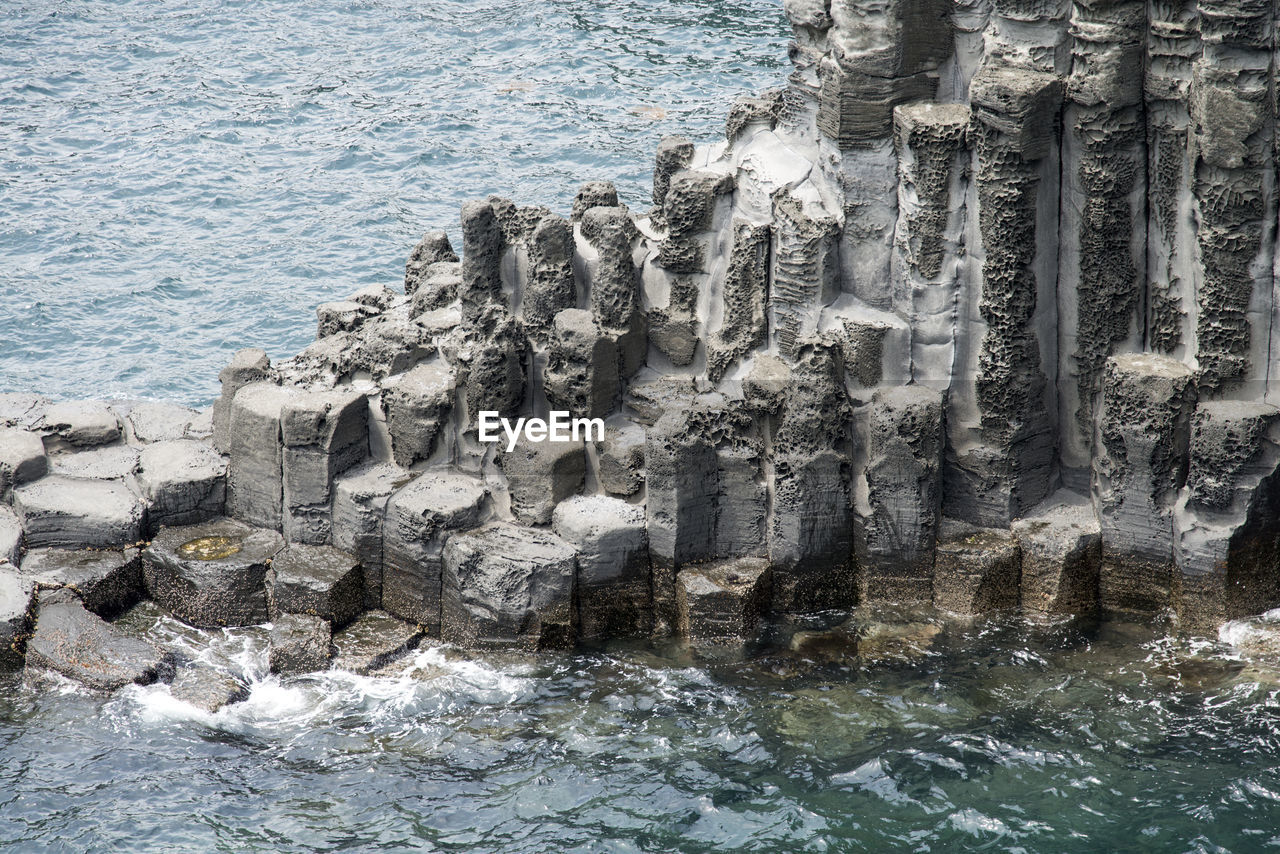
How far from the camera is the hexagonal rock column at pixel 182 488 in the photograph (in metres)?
A: 13.8

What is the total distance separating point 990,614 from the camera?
12.5 m

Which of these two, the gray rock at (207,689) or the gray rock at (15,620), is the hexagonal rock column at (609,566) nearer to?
the gray rock at (207,689)

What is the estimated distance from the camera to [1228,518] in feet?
38.5

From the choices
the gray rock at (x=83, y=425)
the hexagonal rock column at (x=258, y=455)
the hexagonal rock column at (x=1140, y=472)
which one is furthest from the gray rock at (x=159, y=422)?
the hexagonal rock column at (x=1140, y=472)

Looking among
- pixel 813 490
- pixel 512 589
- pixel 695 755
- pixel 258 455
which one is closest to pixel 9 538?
pixel 258 455

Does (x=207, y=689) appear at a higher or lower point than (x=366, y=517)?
lower

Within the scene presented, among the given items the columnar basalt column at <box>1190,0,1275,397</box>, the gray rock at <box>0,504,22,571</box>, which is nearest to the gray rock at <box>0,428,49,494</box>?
the gray rock at <box>0,504,22,571</box>

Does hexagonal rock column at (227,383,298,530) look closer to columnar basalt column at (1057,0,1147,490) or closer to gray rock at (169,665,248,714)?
gray rock at (169,665,248,714)

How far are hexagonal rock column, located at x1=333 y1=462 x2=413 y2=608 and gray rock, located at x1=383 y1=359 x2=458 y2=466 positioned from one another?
27 centimetres

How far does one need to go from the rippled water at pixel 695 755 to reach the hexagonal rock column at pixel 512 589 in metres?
0.26

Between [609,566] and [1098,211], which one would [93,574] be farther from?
[1098,211]

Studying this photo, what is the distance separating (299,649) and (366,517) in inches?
53.4

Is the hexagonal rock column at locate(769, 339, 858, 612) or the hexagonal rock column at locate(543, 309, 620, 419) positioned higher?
the hexagonal rock column at locate(543, 309, 620, 419)

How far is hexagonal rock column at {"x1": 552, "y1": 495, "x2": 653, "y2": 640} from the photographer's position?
12.7 meters
